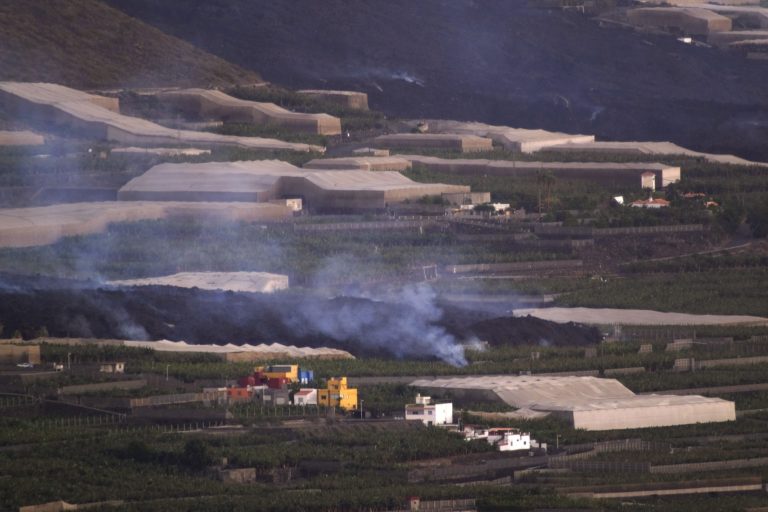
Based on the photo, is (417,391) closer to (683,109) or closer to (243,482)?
(243,482)

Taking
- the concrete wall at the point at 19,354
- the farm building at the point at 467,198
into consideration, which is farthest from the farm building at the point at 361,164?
the concrete wall at the point at 19,354

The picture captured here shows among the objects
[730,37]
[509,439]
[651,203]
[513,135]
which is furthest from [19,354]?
[730,37]

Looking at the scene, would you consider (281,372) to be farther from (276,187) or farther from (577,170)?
(577,170)

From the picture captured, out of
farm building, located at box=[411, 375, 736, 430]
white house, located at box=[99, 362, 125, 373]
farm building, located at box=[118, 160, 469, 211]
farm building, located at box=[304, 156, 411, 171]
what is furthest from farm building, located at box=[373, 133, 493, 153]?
white house, located at box=[99, 362, 125, 373]

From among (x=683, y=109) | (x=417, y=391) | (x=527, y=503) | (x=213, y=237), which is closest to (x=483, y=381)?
(x=417, y=391)

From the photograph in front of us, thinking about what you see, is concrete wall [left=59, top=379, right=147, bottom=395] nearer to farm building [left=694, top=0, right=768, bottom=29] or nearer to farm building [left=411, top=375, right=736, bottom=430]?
farm building [left=411, top=375, right=736, bottom=430]

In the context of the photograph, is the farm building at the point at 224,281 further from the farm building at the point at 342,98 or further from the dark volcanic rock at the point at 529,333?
the farm building at the point at 342,98
